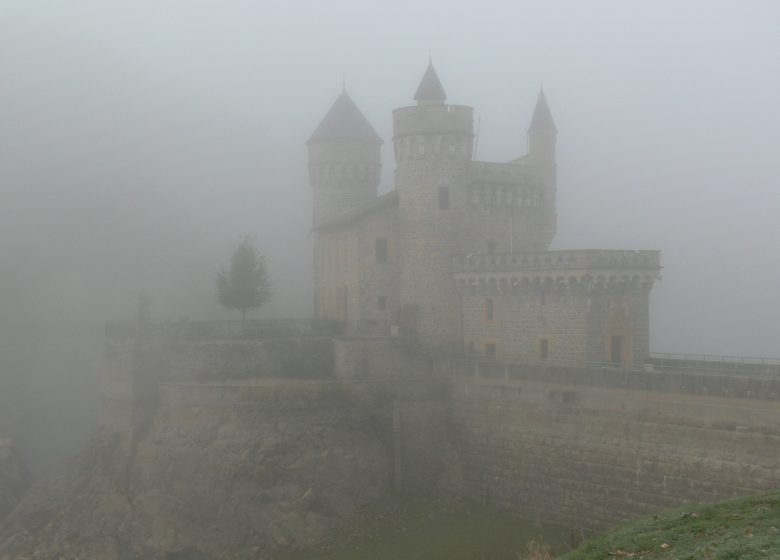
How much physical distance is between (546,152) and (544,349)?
49.2 ft

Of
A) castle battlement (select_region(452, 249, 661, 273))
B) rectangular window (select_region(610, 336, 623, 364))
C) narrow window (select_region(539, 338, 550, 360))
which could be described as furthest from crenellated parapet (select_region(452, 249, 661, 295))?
narrow window (select_region(539, 338, 550, 360))

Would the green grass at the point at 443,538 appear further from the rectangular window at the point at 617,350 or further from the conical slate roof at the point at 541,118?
the conical slate roof at the point at 541,118

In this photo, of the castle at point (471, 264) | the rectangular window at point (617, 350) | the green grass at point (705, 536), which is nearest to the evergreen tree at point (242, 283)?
the castle at point (471, 264)

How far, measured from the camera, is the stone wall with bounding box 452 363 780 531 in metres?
32.3

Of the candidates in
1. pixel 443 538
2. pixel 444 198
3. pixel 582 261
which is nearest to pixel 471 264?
pixel 444 198

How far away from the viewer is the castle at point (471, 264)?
4184 cm

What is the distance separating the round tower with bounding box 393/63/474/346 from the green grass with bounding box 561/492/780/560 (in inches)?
995

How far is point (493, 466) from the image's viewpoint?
41.9 metres

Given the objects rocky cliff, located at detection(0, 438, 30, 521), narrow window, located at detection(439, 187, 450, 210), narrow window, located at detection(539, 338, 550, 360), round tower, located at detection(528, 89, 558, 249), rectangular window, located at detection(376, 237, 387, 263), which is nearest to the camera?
narrow window, located at detection(539, 338, 550, 360)

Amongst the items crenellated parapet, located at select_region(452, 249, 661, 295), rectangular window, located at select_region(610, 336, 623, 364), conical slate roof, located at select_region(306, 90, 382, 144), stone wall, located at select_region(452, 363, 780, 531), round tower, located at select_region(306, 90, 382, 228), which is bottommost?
stone wall, located at select_region(452, 363, 780, 531)

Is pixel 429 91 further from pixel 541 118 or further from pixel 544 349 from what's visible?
pixel 544 349

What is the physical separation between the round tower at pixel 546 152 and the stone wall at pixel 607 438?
12978mm

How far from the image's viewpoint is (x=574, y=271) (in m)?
41.5

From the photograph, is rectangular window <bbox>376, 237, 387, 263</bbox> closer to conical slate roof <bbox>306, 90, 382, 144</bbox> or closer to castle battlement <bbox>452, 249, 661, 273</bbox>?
castle battlement <bbox>452, 249, 661, 273</bbox>
